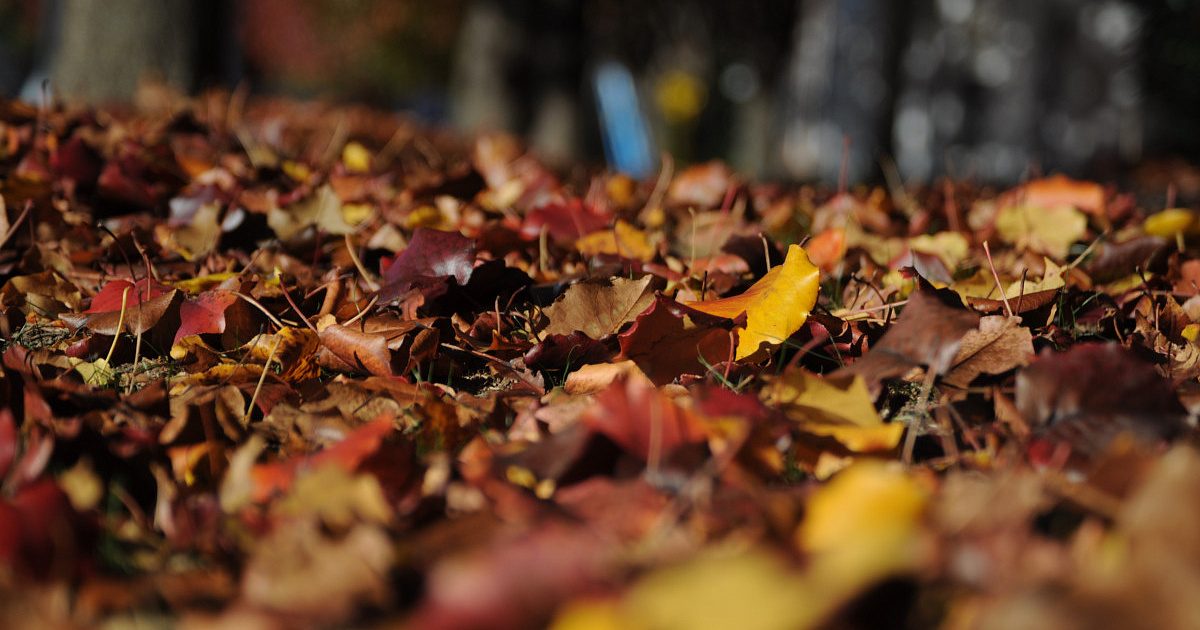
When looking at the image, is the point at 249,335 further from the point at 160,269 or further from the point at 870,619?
the point at 870,619

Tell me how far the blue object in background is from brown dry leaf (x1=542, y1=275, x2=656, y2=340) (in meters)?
14.3

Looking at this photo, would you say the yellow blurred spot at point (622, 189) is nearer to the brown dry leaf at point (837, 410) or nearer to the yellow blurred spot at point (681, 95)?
the brown dry leaf at point (837, 410)

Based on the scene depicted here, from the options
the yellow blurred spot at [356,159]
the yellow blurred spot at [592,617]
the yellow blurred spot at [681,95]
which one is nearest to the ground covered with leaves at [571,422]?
the yellow blurred spot at [592,617]

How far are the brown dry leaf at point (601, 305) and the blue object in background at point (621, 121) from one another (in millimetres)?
14262

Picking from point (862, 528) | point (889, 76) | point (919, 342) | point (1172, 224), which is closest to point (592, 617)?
point (862, 528)

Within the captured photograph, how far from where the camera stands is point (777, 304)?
4.20ft

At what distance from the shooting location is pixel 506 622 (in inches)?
24.1

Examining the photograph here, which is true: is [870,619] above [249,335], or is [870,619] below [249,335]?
above

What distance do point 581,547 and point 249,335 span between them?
3.13 ft

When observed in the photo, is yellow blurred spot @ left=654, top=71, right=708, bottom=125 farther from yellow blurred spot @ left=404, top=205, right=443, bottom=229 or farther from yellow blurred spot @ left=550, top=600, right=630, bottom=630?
yellow blurred spot @ left=550, top=600, right=630, bottom=630

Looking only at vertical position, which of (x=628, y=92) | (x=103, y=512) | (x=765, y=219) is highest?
(x=103, y=512)

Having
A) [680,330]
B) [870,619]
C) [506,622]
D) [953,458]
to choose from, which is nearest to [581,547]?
[506,622]

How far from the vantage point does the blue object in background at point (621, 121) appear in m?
17.3

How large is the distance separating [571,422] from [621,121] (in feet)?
61.6
